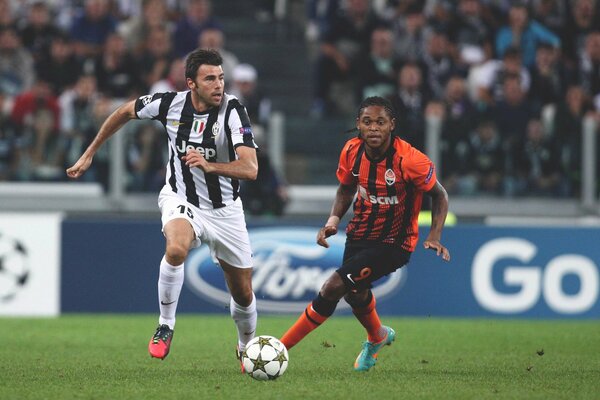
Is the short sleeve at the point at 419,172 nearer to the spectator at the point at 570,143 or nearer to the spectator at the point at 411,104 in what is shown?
the spectator at the point at 411,104

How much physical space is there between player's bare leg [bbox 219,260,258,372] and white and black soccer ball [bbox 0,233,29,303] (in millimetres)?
4936

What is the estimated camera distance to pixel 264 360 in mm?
7684

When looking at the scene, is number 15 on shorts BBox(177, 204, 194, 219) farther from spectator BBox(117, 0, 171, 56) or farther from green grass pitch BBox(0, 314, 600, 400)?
spectator BBox(117, 0, 171, 56)

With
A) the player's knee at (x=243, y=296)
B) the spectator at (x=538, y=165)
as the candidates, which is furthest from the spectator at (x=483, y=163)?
the player's knee at (x=243, y=296)

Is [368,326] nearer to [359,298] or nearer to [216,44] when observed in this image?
[359,298]

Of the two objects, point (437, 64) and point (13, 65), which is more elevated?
point (437, 64)

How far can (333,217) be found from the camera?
8.38 m

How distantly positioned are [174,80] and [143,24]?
4.81 feet

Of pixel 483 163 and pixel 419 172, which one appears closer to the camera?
pixel 419 172

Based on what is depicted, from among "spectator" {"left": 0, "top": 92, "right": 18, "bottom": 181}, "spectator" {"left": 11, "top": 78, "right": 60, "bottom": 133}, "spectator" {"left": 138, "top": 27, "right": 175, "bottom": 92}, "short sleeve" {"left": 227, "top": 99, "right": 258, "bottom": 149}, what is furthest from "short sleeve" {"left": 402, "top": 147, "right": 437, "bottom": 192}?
"spectator" {"left": 138, "top": 27, "right": 175, "bottom": 92}

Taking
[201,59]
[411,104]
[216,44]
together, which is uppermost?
[216,44]

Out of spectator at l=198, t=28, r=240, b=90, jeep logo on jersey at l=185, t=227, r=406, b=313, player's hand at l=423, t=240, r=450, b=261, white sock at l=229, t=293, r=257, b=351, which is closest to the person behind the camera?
player's hand at l=423, t=240, r=450, b=261

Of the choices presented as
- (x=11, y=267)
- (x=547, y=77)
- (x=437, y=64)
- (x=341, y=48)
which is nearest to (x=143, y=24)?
(x=341, y=48)

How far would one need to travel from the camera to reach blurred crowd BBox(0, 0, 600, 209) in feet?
45.2
